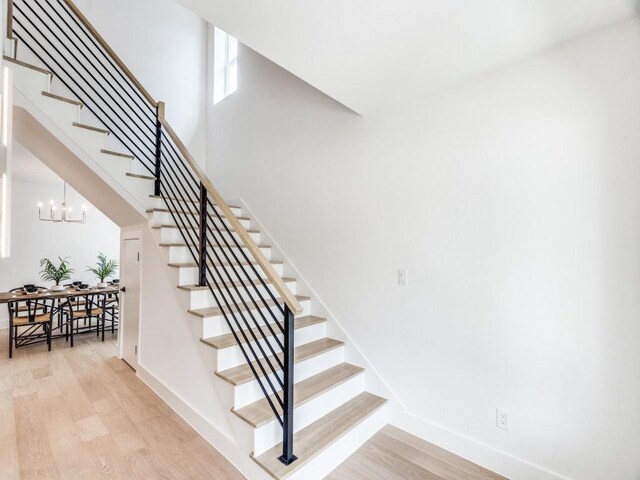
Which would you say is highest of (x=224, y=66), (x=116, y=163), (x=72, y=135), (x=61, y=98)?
(x=224, y=66)

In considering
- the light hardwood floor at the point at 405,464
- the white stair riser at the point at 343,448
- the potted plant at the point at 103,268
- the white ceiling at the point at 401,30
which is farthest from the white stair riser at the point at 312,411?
the potted plant at the point at 103,268

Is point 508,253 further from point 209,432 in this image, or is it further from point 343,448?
point 209,432

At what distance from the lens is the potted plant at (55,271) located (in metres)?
5.61

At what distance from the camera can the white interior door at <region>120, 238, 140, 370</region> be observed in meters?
3.48

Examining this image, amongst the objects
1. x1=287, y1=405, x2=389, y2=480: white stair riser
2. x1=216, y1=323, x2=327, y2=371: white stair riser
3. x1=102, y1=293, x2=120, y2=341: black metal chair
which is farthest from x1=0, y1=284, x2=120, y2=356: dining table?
x1=287, y1=405, x2=389, y2=480: white stair riser

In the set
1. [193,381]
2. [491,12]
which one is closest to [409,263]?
[491,12]

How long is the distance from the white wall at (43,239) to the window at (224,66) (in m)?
3.72

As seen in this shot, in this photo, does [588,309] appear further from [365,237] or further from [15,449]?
[15,449]

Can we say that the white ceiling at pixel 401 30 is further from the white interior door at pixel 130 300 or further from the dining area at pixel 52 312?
A: the dining area at pixel 52 312

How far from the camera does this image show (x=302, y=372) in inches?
97.0

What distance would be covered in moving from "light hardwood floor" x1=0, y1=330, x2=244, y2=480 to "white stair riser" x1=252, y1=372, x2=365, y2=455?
0.99 ft

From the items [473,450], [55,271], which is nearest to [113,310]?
[55,271]

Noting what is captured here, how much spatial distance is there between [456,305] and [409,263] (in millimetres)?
449

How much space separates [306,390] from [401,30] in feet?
7.65
